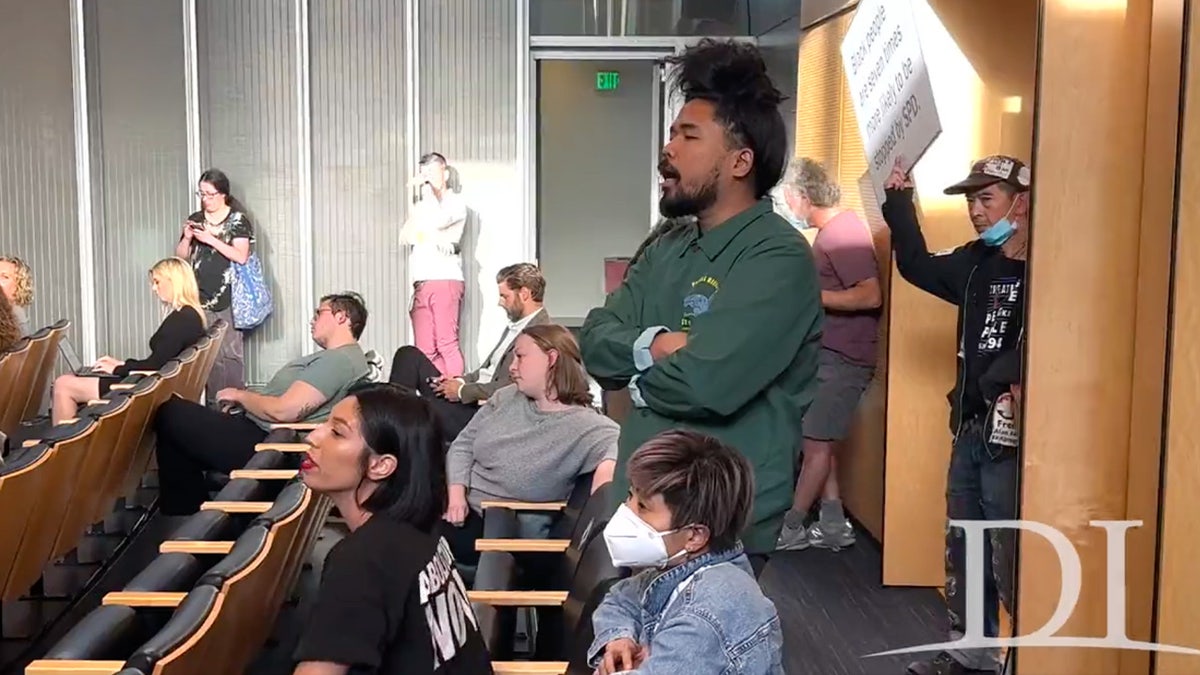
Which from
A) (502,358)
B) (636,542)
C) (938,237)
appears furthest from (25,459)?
(938,237)

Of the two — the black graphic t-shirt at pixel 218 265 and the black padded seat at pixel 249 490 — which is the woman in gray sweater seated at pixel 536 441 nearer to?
the black padded seat at pixel 249 490

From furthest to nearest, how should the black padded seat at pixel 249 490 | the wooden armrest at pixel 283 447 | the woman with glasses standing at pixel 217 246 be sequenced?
the woman with glasses standing at pixel 217 246, the wooden armrest at pixel 283 447, the black padded seat at pixel 249 490

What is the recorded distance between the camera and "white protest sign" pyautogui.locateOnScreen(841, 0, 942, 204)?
3.60 m

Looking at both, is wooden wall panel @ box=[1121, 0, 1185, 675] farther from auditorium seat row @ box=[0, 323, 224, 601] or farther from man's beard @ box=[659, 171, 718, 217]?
auditorium seat row @ box=[0, 323, 224, 601]

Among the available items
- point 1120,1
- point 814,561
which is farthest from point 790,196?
point 1120,1

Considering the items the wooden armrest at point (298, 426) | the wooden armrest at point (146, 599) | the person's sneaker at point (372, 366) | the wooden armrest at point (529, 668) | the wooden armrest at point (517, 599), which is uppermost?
the person's sneaker at point (372, 366)

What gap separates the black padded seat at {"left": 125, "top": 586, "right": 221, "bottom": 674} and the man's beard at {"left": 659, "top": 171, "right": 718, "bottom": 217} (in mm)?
1012

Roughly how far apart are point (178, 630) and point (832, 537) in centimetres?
318

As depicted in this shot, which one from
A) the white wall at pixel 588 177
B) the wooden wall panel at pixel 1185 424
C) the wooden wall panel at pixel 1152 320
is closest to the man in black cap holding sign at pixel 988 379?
the wooden wall panel at pixel 1152 320

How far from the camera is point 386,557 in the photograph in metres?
1.95

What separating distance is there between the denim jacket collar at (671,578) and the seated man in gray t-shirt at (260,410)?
2.89 metres

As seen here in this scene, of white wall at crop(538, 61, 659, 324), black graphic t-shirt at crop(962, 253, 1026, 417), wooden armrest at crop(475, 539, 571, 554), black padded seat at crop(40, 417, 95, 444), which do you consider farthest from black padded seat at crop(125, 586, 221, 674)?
white wall at crop(538, 61, 659, 324)

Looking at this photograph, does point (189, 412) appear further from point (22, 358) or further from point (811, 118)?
point (811, 118)

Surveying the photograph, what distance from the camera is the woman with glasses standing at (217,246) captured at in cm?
742
